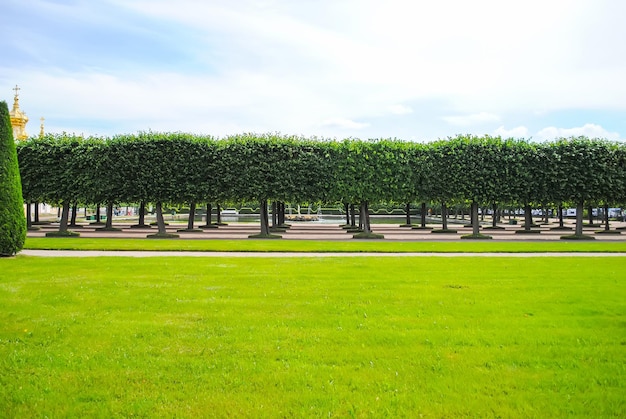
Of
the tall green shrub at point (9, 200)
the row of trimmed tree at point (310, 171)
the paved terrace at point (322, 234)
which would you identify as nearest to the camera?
the tall green shrub at point (9, 200)

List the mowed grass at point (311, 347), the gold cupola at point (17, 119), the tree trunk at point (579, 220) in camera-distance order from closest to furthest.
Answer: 1. the mowed grass at point (311, 347)
2. the tree trunk at point (579, 220)
3. the gold cupola at point (17, 119)

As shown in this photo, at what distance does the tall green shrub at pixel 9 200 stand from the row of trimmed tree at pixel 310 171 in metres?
14.7

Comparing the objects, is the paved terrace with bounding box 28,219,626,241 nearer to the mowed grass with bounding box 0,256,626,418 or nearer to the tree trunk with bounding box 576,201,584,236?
the tree trunk with bounding box 576,201,584,236

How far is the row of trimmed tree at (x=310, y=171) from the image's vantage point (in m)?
33.0

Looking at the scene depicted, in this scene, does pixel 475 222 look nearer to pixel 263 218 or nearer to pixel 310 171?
pixel 310 171

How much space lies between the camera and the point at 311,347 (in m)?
6.82

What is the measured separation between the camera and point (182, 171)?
1309 inches

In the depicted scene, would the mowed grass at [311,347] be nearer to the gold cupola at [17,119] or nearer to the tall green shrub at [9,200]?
the tall green shrub at [9,200]

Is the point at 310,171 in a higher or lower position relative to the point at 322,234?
higher

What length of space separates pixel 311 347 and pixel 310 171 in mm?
26992

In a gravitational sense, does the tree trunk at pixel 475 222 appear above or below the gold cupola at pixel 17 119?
below

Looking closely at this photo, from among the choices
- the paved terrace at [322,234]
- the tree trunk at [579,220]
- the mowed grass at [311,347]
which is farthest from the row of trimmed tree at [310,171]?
the mowed grass at [311,347]

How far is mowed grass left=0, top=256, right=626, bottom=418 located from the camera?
5.11 metres

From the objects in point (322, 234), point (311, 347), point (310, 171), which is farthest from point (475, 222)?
point (311, 347)
